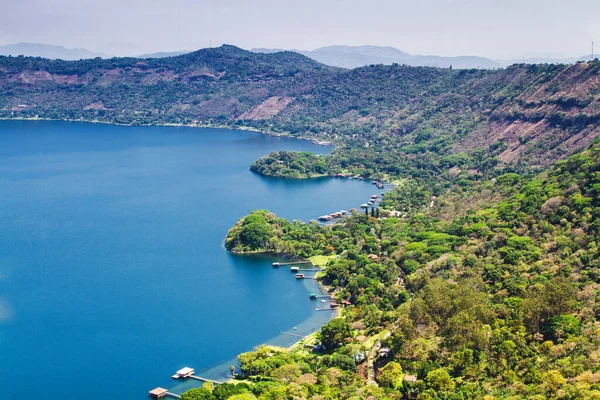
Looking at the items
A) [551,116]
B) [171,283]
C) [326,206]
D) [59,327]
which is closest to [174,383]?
[59,327]

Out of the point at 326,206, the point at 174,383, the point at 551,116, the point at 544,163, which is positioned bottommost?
the point at 174,383

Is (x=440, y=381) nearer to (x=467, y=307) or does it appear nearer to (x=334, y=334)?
(x=467, y=307)

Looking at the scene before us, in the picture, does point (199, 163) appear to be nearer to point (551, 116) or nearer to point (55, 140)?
point (55, 140)

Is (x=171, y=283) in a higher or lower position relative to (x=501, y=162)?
lower

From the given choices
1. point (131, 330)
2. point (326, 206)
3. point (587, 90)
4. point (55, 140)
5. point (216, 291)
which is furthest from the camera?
point (55, 140)

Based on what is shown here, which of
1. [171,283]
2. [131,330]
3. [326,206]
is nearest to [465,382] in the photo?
[131,330]

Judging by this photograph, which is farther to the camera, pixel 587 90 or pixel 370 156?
pixel 370 156

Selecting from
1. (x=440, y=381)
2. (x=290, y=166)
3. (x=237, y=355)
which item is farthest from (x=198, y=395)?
(x=290, y=166)

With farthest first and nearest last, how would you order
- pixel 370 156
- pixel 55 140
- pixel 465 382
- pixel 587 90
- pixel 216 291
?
pixel 55 140
pixel 370 156
pixel 587 90
pixel 216 291
pixel 465 382
